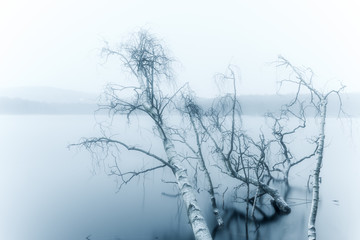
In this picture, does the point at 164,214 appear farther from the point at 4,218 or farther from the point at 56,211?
the point at 4,218

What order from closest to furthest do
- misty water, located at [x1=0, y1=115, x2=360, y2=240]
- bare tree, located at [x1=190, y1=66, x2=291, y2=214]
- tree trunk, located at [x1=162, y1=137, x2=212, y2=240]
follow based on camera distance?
tree trunk, located at [x1=162, y1=137, x2=212, y2=240] < bare tree, located at [x1=190, y1=66, x2=291, y2=214] < misty water, located at [x1=0, y1=115, x2=360, y2=240]

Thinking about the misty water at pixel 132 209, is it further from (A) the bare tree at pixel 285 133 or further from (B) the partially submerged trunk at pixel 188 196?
(A) the bare tree at pixel 285 133

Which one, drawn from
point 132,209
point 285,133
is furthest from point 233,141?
point 132,209

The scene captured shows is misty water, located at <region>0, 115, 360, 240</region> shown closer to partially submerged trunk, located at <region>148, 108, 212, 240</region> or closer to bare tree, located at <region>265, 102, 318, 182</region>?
partially submerged trunk, located at <region>148, 108, 212, 240</region>

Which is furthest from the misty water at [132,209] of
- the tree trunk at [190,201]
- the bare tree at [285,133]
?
the tree trunk at [190,201]

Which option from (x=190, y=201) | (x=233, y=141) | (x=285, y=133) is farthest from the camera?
(x=285, y=133)

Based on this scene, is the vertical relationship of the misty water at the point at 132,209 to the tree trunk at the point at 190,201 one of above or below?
below

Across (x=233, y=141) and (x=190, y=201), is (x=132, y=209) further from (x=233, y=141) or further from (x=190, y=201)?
(x=190, y=201)

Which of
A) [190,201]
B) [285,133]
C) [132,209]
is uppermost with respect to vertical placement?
[285,133]

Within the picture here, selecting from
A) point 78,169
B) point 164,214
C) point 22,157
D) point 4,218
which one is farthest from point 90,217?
point 22,157

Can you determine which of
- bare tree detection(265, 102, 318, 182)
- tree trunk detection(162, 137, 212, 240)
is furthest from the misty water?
tree trunk detection(162, 137, 212, 240)

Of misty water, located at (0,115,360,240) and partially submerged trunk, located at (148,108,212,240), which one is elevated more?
partially submerged trunk, located at (148,108,212,240)

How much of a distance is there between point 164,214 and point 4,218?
33.7 feet

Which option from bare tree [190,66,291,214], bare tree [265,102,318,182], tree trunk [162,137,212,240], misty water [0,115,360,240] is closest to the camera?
tree trunk [162,137,212,240]
